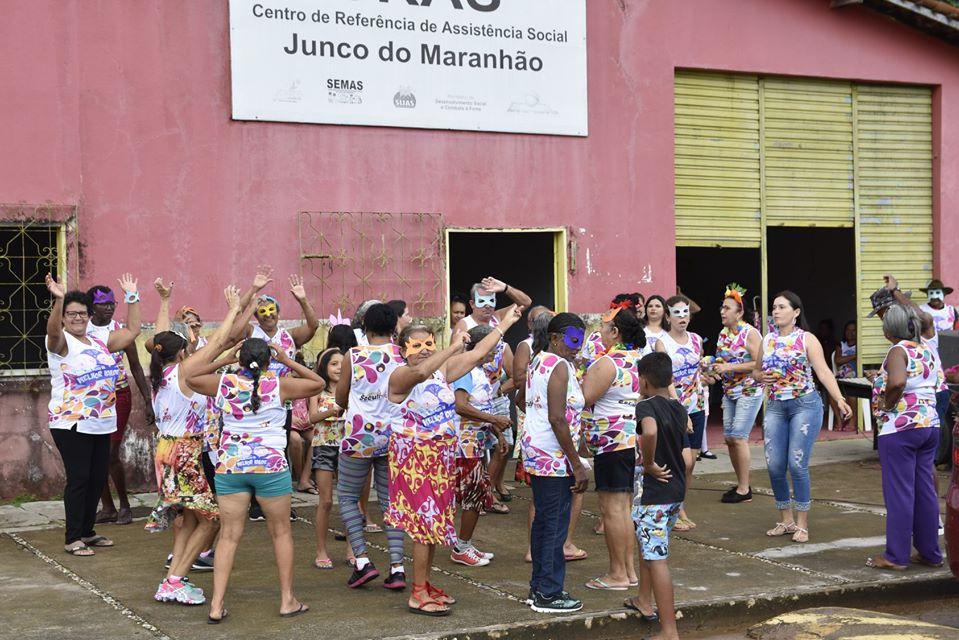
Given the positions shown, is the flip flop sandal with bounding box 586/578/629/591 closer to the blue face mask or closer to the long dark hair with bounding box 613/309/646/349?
the long dark hair with bounding box 613/309/646/349

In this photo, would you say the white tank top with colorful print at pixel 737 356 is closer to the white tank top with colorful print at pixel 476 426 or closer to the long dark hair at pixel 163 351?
the white tank top with colorful print at pixel 476 426

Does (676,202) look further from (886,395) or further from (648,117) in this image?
(886,395)

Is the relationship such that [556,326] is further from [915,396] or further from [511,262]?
[511,262]

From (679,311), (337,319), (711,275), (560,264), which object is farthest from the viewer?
(711,275)

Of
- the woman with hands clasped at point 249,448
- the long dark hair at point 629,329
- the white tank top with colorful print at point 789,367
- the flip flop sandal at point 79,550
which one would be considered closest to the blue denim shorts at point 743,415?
the white tank top with colorful print at point 789,367

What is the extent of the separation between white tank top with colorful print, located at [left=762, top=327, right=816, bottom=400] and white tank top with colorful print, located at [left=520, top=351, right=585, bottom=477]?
2.38 m

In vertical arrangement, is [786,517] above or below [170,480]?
below

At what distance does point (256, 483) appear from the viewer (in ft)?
23.2

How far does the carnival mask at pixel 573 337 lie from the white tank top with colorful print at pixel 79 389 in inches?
148

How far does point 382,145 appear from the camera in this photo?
12.5m

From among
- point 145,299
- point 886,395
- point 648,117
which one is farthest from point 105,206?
point 886,395

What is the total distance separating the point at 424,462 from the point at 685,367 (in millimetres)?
3443

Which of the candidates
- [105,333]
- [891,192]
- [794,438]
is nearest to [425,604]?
[794,438]

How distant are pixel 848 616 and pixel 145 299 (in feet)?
22.9
